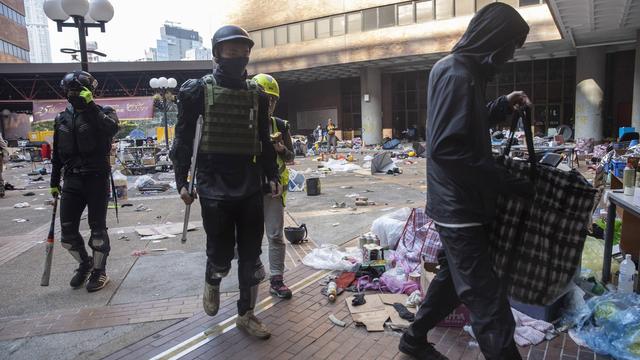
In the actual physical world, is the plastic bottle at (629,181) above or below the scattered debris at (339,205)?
above

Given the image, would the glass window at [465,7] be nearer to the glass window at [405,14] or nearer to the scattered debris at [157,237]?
the glass window at [405,14]

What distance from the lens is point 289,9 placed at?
30.0m

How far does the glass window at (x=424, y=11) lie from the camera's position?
24.4 metres

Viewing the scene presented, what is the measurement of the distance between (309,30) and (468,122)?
28.7 m

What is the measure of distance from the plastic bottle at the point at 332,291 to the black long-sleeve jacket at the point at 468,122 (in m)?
1.82

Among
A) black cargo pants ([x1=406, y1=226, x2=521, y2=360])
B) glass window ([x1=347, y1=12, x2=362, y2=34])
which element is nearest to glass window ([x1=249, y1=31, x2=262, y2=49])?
glass window ([x1=347, y1=12, x2=362, y2=34])

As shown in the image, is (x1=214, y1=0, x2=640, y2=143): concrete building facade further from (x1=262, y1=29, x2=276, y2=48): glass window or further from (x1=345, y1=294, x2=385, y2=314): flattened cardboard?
(x1=345, y1=294, x2=385, y2=314): flattened cardboard

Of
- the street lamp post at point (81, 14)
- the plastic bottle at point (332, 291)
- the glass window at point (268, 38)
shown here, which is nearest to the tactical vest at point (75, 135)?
the plastic bottle at point (332, 291)

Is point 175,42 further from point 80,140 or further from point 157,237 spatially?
point 80,140

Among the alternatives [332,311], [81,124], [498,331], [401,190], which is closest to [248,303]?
[332,311]

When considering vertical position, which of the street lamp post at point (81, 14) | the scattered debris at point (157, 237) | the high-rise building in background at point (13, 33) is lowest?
the scattered debris at point (157, 237)

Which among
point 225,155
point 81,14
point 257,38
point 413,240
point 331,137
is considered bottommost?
point 413,240

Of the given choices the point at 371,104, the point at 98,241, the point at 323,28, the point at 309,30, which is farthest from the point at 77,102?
the point at 309,30

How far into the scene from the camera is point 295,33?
29875 millimetres
